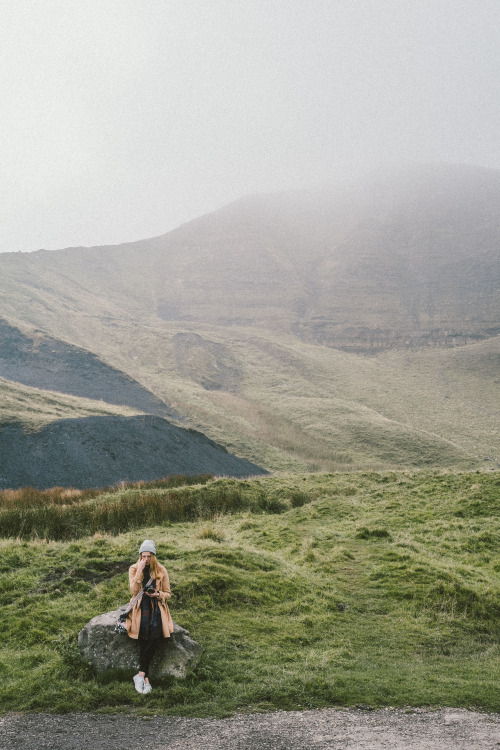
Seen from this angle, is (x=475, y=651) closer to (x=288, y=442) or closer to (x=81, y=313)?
(x=288, y=442)

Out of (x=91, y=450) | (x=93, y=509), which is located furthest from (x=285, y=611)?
(x=91, y=450)

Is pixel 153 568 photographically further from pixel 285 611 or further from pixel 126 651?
pixel 285 611

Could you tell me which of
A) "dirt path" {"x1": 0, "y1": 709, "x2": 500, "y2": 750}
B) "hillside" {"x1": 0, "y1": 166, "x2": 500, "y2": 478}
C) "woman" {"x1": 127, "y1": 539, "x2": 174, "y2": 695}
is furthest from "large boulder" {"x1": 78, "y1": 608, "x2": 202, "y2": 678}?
"hillside" {"x1": 0, "y1": 166, "x2": 500, "y2": 478}

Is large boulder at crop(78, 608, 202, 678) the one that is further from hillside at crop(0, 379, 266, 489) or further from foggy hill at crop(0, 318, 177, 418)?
foggy hill at crop(0, 318, 177, 418)

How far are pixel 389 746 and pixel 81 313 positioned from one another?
12810 centimetres

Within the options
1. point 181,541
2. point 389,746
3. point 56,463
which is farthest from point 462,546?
point 56,463

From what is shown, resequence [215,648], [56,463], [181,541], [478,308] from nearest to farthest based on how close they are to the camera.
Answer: [215,648], [181,541], [56,463], [478,308]

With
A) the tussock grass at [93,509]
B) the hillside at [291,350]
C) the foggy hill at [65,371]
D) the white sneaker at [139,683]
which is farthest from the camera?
the foggy hill at [65,371]

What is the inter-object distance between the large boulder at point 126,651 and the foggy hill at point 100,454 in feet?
78.6

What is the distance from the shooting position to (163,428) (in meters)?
42.2

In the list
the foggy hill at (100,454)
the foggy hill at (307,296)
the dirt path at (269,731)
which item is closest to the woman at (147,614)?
the dirt path at (269,731)

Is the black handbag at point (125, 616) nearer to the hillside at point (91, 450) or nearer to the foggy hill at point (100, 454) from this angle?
the hillside at point (91, 450)

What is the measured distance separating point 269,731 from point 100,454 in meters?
30.4

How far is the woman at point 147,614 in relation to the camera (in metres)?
8.09
